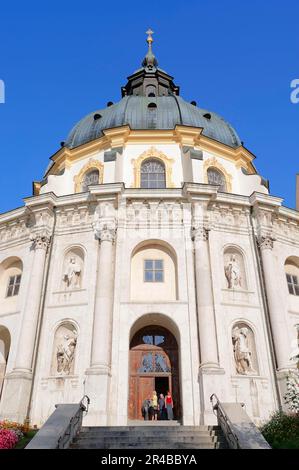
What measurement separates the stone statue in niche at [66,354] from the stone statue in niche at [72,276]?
106 inches

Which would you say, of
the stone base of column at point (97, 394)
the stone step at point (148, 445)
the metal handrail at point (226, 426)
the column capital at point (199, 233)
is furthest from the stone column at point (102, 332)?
the metal handrail at point (226, 426)

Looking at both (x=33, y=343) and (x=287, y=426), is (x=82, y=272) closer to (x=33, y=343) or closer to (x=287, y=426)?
(x=33, y=343)

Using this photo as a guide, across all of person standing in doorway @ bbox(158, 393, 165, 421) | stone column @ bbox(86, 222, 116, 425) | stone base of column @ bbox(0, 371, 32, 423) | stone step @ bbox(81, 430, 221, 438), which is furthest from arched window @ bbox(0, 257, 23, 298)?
stone step @ bbox(81, 430, 221, 438)

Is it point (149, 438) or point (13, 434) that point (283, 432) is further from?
point (13, 434)

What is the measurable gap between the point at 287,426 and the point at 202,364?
172 inches

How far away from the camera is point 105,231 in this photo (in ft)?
72.6

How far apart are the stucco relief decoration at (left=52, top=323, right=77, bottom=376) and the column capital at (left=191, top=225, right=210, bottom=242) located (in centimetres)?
770

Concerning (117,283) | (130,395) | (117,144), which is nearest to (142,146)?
(117,144)

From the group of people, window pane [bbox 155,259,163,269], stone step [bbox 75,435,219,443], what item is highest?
window pane [bbox 155,259,163,269]

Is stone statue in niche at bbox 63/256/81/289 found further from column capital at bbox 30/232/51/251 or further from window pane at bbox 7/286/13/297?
window pane at bbox 7/286/13/297

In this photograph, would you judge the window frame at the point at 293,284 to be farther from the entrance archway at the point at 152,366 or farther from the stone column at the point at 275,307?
the entrance archway at the point at 152,366

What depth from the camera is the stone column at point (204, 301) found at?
19.0m

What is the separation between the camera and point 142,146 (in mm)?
27109

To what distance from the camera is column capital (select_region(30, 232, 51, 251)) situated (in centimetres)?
2256
